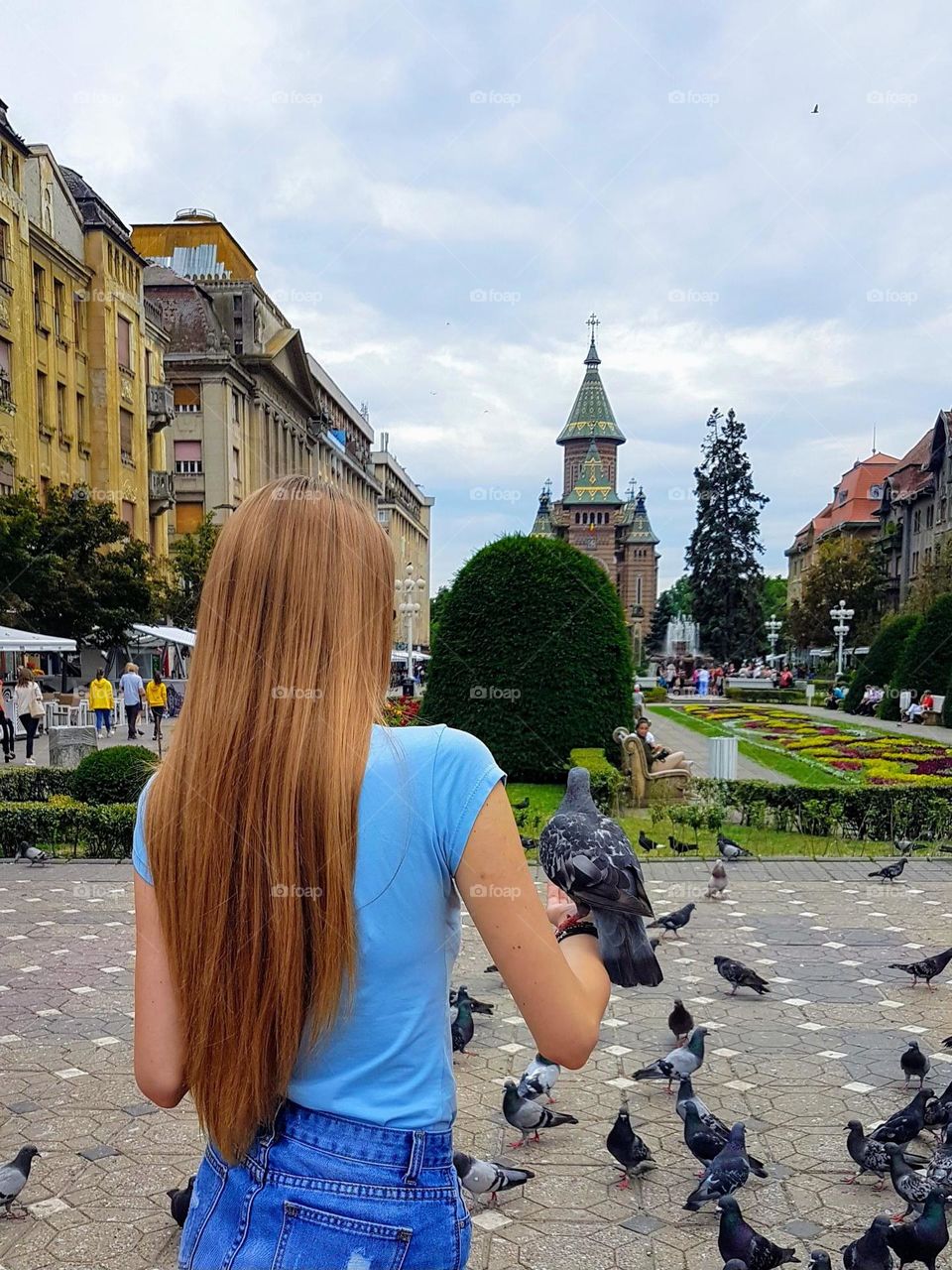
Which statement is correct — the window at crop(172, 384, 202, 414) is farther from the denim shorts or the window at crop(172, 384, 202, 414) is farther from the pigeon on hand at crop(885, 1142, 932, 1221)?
the denim shorts

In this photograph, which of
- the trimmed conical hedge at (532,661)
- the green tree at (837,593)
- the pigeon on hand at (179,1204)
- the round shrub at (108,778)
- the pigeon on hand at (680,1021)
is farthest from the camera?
the green tree at (837,593)

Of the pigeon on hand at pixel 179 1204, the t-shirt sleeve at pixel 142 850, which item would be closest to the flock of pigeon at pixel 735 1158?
the t-shirt sleeve at pixel 142 850

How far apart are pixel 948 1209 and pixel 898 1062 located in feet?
5.53

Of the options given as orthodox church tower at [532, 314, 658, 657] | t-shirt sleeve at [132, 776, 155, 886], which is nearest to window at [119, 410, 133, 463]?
t-shirt sleeve at [132, 776, 155, 886]

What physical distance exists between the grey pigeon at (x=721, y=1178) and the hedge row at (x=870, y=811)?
9.35 metres

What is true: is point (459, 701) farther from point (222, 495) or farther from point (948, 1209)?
point (222, 495)

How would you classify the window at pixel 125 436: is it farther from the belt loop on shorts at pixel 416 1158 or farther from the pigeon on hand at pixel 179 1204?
the belt loop on shorts at pixel 416 1158

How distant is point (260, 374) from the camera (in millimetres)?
57125

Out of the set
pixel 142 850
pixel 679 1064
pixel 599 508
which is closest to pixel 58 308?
pixel 679 1064

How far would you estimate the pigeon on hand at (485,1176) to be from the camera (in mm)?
3964

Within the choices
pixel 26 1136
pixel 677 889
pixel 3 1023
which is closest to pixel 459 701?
pixel 677 889

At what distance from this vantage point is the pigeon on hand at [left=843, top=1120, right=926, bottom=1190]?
14.1 ft

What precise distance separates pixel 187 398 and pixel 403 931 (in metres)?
53.5

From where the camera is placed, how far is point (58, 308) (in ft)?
114
